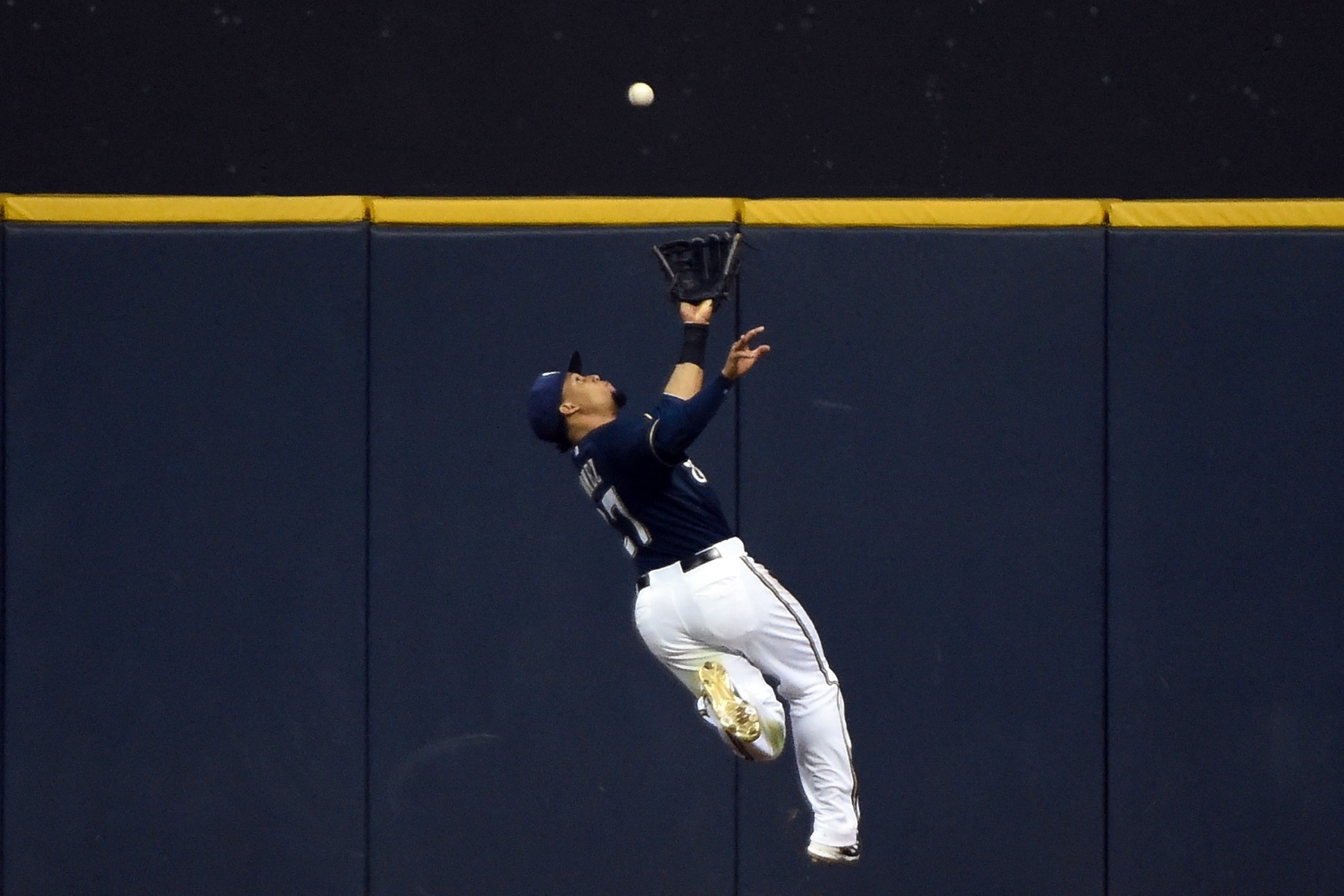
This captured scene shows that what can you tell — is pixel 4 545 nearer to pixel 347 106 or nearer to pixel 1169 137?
pixel 347 106

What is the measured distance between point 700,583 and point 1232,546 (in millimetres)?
2405

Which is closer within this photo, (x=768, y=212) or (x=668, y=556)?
(x=668, y=556)

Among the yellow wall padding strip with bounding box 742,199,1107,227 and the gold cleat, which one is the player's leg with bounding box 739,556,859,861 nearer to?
the gold cleat

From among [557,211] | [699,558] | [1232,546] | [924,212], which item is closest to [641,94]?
[557,211]

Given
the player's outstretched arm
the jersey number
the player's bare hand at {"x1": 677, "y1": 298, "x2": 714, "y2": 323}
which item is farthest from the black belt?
the player's bare hand at {"x1": 677, "y1": 298, "x2": 714, "y2": 323}

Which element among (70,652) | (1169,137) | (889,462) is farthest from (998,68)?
(70,652)

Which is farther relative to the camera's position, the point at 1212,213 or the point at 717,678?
the point at 1212,213

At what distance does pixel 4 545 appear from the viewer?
6.73 meters

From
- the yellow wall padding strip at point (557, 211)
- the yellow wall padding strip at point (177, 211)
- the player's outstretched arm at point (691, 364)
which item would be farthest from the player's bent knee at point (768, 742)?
the yellow wall padding strip at point (177, 211)

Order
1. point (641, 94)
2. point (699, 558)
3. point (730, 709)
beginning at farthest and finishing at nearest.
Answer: point (641, 94)
point (699, 558)
point (730, 709)

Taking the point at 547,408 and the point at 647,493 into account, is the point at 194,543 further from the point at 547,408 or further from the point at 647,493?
the point at 647,493

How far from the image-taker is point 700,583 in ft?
17.8

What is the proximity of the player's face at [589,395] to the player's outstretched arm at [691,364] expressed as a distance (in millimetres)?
328

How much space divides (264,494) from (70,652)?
1028mm
